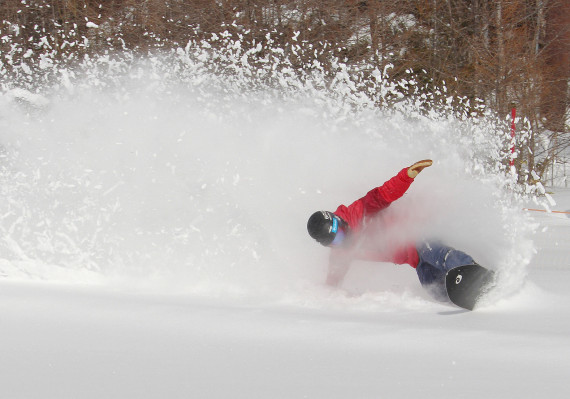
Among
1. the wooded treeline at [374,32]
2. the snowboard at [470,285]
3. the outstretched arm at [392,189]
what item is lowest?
the snowboard at [470,285]

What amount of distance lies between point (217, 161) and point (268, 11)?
10.4 metres

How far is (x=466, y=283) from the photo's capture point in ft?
10.9

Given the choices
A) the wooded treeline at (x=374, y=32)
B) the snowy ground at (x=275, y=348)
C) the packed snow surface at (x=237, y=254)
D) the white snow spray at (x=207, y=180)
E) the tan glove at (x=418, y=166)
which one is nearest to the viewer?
the snowy ground at (x=275, y=348)

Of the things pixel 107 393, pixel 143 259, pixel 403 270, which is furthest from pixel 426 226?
pixel 107 393

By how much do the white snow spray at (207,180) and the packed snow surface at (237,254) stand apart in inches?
0.8

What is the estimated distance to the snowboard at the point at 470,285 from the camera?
3.32 metres

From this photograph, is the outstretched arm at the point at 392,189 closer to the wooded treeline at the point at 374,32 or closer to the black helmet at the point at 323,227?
the black helmet at the point at 323,227

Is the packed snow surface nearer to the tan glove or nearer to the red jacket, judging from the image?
the red jacket

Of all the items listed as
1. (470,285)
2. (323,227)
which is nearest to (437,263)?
(470,285)

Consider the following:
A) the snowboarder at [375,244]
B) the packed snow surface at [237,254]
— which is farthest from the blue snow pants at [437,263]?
the packed snow surface at [237,254]

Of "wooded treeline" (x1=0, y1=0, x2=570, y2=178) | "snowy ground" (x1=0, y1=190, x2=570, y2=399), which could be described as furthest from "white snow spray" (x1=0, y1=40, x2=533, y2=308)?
"wooded treeline" (x1=0, y1=0, x2=570, y2=178)

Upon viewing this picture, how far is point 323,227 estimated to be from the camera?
145 inches

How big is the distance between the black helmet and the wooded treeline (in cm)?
1025

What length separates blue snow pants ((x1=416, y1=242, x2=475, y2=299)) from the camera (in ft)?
12.0
